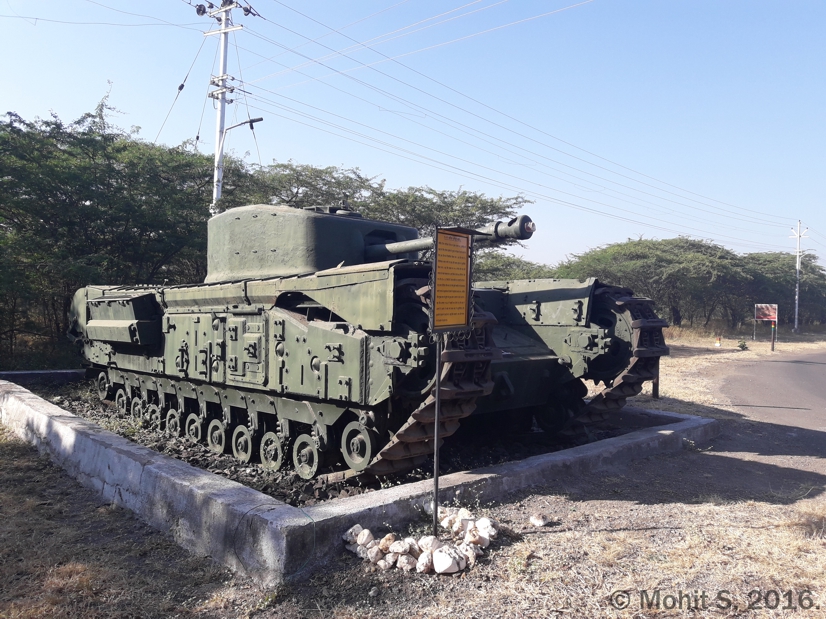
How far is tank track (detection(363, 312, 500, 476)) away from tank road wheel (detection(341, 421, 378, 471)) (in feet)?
0.54

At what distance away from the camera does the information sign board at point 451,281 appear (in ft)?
15.5

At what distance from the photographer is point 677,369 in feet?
65.7

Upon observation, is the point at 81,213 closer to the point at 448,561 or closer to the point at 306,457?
the point at 306,457

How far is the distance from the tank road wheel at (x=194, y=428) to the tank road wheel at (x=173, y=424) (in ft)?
0.48

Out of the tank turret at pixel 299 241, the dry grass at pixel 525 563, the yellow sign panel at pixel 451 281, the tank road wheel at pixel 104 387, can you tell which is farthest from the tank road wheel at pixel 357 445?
the tank road wheel at pixel 104 387

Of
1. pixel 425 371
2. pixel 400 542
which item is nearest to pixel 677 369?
pixel 425 371

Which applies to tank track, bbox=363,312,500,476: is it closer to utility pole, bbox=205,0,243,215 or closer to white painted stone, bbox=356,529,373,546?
white painted stone, bbox=356,529,373,546

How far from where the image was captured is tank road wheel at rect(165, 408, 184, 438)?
31.8 ft

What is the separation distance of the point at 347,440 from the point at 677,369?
15899mm

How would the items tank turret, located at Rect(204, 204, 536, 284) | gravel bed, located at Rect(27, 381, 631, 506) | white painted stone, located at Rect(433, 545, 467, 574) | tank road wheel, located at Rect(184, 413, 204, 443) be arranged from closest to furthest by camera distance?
white painted stone, located at Rect(433, 545, 467, 574)
gravel bed, located at Rect(27, 381, 631, 506)
tank turret, located at Rect(204, 204, 536, 284)
tank road wheel, located at Rect(184, 413, 204, 443)

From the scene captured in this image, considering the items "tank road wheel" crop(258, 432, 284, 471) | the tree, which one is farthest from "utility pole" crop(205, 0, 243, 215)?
"tank road wheel" crop(258, 432, 284, 471)

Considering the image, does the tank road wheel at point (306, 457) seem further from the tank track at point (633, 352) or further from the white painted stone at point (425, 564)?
the tank track at point (633, 352)

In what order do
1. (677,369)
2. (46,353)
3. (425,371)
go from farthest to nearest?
(677,369), (46,353), (425,371)

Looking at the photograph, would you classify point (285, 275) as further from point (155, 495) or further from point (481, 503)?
point (481, 503)
